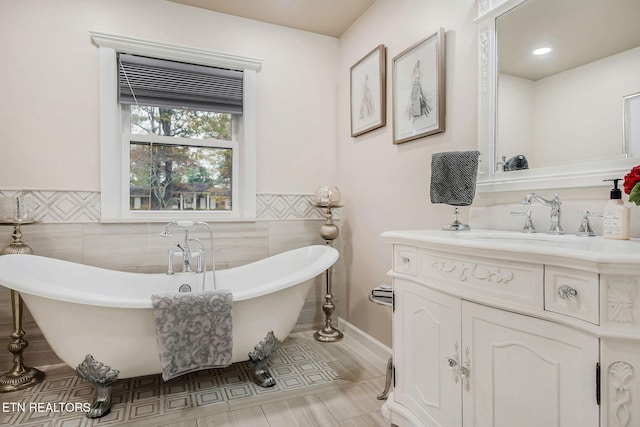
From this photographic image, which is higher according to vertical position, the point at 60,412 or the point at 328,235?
the point at 328,235

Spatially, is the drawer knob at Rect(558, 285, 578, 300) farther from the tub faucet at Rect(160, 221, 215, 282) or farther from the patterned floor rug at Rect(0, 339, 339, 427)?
the tub faucet at Rect(160, 221, 215, 282)

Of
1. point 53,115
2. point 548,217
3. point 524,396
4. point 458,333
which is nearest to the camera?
point 524,396

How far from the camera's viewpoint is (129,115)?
281 centimetres

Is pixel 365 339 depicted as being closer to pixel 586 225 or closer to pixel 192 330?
pixel 192 330

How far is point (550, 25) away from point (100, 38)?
2.77m

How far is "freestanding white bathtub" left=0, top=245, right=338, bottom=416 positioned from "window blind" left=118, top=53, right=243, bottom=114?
1.31m

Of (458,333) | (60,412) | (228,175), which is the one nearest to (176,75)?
(228,175)

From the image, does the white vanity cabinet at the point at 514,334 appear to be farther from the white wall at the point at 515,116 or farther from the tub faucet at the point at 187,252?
the tub faucet at the point at 187,252

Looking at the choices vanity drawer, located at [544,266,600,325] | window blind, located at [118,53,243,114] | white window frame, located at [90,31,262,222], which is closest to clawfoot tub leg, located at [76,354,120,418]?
white window frame, located at [90,31,262,222]

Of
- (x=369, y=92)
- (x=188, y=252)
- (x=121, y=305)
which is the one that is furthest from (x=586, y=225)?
(x=188, y=252)

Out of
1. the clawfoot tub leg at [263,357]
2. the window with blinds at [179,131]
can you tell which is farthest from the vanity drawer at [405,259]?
the window with blinds at [179,131]

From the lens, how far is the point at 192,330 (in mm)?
1900

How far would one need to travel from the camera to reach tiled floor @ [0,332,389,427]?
1.82 meters

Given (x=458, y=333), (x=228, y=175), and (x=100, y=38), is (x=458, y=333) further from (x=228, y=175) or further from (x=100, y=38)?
(x=100, y=38)
